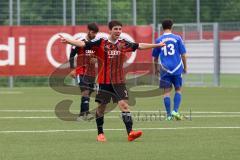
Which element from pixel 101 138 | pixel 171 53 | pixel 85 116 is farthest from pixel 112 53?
pixel 171 53

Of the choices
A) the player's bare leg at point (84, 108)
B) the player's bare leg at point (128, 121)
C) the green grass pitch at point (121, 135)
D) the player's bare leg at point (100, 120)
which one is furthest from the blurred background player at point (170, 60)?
the player's bare leg at point (128, 121)

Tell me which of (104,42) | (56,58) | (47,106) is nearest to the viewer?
(104,42)

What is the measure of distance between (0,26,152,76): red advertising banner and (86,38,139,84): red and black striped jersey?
67.1 ft

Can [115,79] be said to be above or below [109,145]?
above

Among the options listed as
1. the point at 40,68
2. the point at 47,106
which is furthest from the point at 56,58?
the point at 47,106

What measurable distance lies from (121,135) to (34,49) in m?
20.6

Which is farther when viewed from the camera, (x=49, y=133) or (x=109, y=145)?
(x=49, y=133)

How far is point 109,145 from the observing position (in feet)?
43.2

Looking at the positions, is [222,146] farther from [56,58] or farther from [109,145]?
[56,58]

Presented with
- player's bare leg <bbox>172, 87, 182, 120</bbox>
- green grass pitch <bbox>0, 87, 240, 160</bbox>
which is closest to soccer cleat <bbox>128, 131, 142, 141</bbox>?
green grass pitch <bbox>0, 87, 240, 160</bbox>

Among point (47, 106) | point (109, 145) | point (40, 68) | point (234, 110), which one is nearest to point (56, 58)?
point (40, 68)

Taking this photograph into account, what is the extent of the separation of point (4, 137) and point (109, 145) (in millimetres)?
2085

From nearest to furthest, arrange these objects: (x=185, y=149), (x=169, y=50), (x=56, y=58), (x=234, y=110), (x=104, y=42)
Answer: (x=185, y=149) < (x=104, y=42) < (x=169, y=50) < (x=234, y=110) < (x=56, y=58)

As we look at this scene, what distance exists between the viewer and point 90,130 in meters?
15.9
